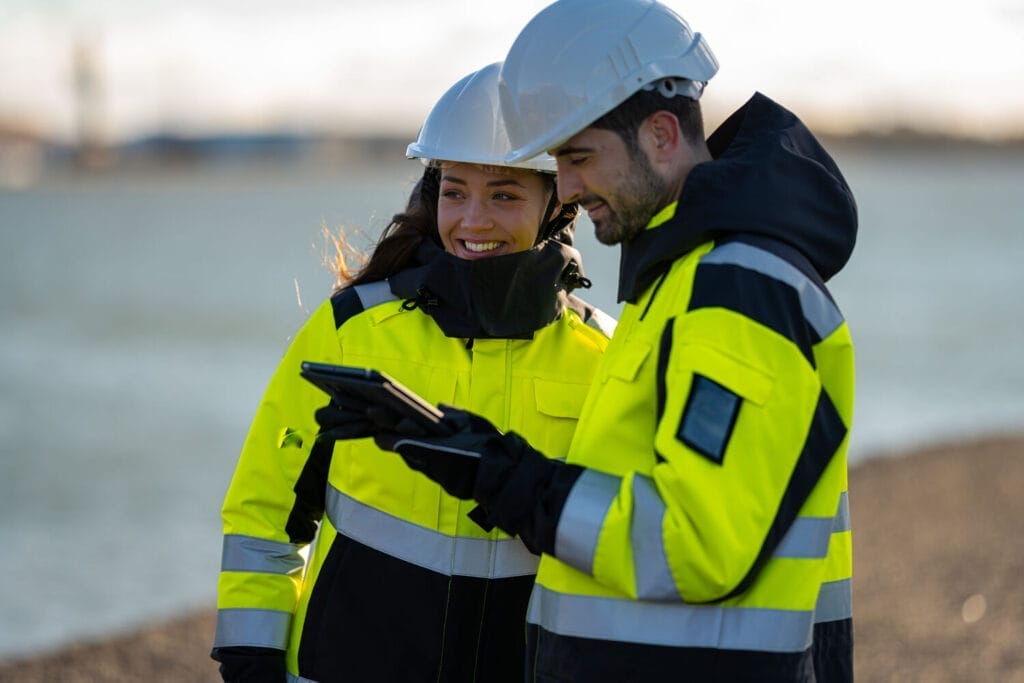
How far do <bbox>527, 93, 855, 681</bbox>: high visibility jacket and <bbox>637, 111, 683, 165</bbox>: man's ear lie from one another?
0.10 metres

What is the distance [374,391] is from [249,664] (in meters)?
0.92

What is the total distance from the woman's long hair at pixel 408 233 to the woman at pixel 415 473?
17 mm

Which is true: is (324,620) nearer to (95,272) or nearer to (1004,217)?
(95,272)

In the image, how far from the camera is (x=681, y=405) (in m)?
2.15

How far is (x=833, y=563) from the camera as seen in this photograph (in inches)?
96.5

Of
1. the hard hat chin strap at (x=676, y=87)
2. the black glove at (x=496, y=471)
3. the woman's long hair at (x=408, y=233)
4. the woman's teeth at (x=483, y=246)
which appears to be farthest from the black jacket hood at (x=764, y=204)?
the woman's long hair at (x=408, y=233)

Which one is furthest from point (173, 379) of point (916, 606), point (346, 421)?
point (346, 421)

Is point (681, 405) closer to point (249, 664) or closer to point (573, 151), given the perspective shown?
point (573, 151)

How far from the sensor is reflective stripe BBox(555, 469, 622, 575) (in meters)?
2.19

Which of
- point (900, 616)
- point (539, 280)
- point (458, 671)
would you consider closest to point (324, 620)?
point (458, 671)

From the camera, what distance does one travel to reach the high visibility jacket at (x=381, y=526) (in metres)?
2.86

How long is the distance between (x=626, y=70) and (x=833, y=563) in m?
0.96

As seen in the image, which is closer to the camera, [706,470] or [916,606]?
[706,470]

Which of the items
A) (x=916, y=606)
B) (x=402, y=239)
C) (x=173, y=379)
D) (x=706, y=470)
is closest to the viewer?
(x=706, y=470)
